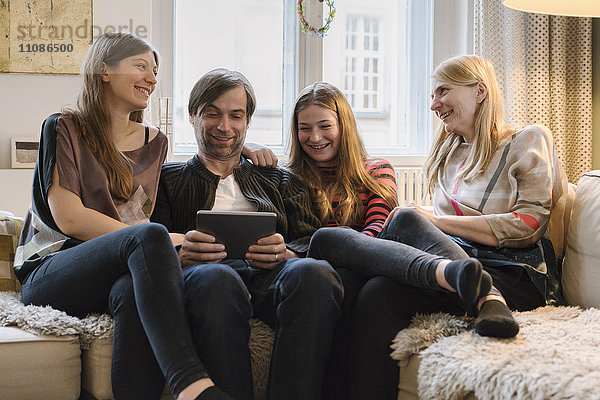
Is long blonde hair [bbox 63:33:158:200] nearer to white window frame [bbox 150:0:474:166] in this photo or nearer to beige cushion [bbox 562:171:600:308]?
beige cushion [bbox 562:171:600:308]

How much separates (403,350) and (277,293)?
1.06 ft

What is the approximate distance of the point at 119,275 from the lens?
1517 millimetres

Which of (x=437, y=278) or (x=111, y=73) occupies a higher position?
(x=111, y=73)

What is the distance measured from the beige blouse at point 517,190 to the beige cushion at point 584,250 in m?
0.07

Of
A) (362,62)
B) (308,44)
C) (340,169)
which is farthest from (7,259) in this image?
(362,62)

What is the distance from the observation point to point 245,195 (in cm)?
190

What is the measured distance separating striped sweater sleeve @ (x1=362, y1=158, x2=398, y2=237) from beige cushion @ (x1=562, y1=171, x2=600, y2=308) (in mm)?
514

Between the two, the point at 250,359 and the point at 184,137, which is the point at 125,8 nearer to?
the point at 184,137

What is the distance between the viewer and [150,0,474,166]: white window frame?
3.31 m

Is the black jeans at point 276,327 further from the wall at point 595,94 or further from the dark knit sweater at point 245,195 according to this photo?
the wall at point 595,94

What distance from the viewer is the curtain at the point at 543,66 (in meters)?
3.29

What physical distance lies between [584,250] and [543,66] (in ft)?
5.92

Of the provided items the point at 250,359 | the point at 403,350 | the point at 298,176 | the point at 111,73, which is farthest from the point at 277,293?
the point at 111,73

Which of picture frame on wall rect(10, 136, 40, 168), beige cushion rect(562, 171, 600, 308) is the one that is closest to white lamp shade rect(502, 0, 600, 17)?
beige cushion rect(562, 171, 600, 308)
